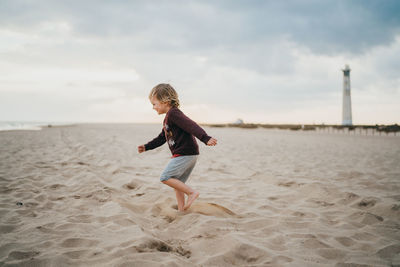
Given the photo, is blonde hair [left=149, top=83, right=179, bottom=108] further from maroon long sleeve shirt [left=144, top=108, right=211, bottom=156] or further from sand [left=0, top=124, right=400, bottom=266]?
sand [left=0, top=124, right=400, bottom=266]

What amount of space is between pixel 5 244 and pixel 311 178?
5126mm

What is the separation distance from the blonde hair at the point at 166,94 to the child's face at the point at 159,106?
0.04 m

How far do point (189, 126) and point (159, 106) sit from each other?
0.52 meters

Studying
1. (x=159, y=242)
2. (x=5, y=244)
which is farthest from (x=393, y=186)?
(x=5, y=244)

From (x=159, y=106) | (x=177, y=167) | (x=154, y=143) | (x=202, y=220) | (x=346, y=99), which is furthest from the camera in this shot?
(x=346, y=99)

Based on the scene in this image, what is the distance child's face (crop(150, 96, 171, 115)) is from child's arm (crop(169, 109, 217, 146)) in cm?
18

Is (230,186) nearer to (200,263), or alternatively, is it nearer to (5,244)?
(200,263)

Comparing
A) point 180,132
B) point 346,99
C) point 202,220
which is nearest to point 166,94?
point 180,132

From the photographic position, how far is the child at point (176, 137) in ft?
9.75

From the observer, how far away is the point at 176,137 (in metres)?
3.09

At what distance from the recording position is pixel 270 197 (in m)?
4.02

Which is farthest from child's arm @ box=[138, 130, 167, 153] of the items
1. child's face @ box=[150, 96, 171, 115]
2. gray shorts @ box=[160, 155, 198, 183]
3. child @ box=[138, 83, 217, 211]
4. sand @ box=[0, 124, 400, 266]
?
sand @ box=[0, 124, 400, 266]

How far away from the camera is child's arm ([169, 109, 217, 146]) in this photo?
2820 millimetres

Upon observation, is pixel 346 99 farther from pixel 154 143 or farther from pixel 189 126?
pixel 189 126
